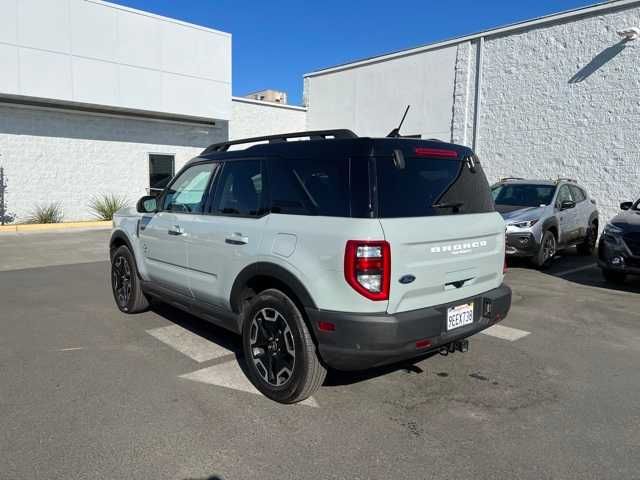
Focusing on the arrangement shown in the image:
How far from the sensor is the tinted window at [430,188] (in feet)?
10.9

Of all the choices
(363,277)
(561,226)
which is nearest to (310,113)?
(561,226)

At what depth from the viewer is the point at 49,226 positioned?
48.8 ft

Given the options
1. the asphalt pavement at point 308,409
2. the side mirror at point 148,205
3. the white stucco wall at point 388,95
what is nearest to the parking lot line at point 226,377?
the asphalt pavement at point 308,409

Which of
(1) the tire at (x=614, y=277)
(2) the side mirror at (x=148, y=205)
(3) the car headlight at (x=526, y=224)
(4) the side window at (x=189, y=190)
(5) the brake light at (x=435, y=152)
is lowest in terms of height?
(1) the tire at (x=614, y=277)

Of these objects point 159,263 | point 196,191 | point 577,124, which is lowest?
point 159,263

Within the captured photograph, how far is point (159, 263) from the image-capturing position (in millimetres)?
5207

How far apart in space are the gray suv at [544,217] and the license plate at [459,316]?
5.76 metres

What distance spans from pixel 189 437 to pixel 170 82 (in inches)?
619

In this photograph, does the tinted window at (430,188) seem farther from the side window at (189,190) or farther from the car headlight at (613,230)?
the car headlight at (613,230)

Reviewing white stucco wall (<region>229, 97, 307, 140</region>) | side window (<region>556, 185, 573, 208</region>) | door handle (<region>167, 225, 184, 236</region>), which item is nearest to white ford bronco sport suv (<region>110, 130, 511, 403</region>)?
door handle (<region>167, 225, 184, 236</region>)

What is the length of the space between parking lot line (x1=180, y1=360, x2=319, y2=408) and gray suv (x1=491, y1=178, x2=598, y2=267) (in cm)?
636

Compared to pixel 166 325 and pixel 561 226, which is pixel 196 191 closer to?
pixel 166 325

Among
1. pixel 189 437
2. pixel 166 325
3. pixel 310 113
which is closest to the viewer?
pixel 189 437

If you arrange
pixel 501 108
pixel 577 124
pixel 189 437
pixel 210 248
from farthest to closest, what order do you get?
pixel 501 108, pixel 577 124, pixel 210 248, pixel 189 437
